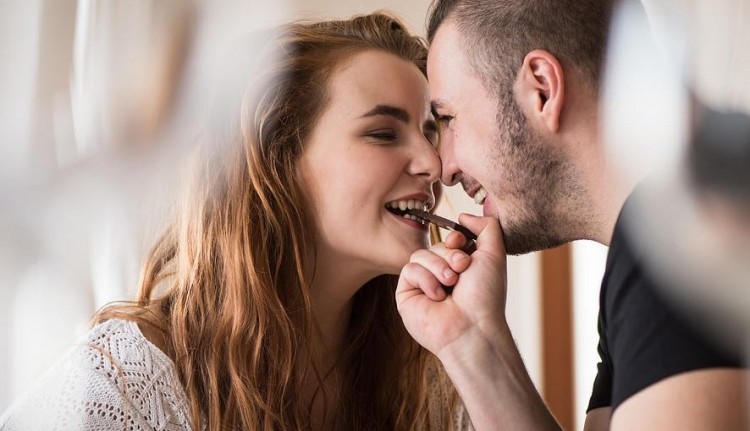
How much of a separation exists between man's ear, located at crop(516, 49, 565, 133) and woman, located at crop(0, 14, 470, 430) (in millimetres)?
165

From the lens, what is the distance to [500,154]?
902 mm

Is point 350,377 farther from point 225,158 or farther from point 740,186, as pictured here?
point 740,186

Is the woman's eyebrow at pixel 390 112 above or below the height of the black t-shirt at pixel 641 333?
above

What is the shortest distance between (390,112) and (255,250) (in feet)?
0.76

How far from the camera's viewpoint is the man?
2.84ft

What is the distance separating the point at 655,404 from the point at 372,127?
50 centimetres

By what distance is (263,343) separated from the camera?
97cm

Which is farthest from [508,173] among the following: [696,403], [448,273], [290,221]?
[696,403]

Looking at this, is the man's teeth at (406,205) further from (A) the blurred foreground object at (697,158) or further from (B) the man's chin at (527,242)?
(A) the blurred foreground object at (697,158)

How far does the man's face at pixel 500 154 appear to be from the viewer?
89 centimetres

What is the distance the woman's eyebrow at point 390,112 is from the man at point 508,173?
0.06 meters

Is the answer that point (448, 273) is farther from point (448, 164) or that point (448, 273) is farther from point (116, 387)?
point (116, 387)

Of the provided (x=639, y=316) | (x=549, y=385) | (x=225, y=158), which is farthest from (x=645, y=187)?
(x=549, y=385)

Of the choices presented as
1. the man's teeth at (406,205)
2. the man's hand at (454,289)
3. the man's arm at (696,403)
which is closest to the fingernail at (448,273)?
the man's hand at (454,289)
